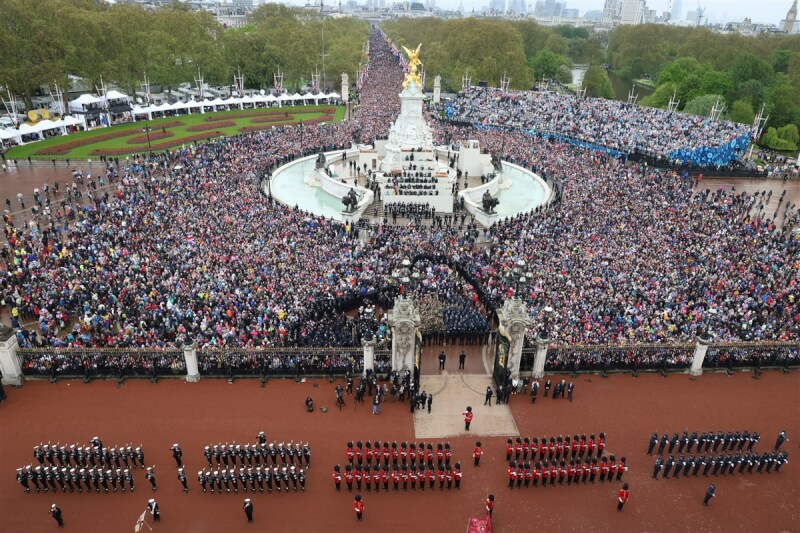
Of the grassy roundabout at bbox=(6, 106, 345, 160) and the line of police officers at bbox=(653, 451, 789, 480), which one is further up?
the grassy roundabout at bbox=(6, 106, 345, 160)

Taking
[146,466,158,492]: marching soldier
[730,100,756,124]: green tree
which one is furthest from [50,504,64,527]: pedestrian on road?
[730,100,756,124]: green tree

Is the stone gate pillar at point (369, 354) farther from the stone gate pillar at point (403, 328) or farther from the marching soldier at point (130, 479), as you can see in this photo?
the marching soldier at point (130, 479)

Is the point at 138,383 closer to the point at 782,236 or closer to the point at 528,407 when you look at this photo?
the point at 528,407

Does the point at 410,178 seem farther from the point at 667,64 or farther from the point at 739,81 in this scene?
the point at 667,64

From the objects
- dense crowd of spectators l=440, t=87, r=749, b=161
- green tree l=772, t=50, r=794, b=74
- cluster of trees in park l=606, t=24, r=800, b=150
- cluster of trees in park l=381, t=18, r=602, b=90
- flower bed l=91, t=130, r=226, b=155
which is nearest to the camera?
flower bed l=91, t=130, r=226, b=155

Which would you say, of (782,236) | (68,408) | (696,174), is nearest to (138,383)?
(68,408)

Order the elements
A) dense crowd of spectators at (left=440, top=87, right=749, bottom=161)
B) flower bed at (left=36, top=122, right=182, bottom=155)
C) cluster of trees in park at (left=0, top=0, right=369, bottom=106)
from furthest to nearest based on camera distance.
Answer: cluster of trees in park at (left=0, top=0, right=369, bottom=106), dense crowd of spectators at (left=440, top=87, right=749, bottom=161), flower bed at (left=36, top=122, right=182, bottom=155)

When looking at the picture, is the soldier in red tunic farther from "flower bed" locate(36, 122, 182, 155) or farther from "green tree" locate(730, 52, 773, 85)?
"green tree" locate(730, 52, 773, 85)
